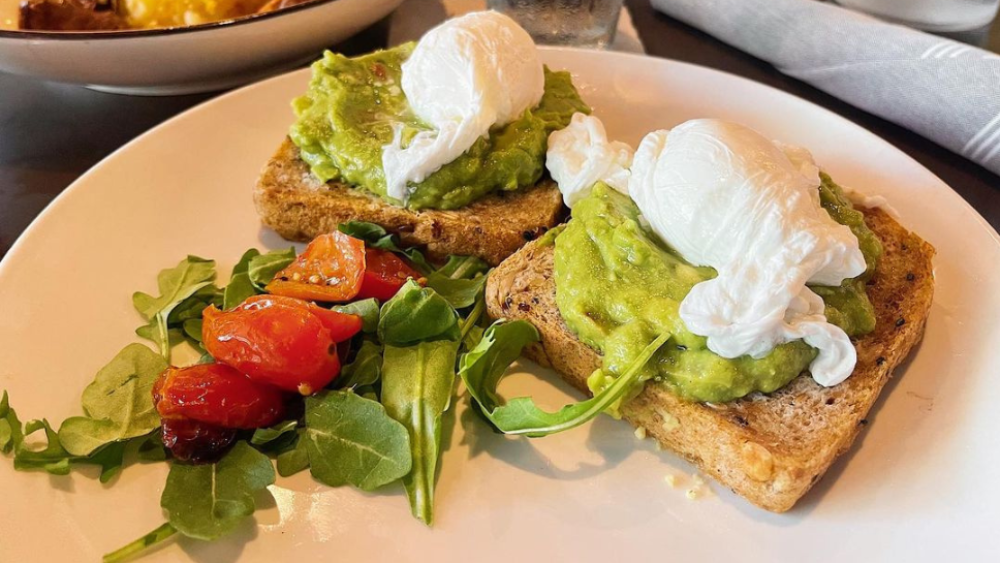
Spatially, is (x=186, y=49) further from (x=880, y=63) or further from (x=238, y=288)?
(x=880, y=63)

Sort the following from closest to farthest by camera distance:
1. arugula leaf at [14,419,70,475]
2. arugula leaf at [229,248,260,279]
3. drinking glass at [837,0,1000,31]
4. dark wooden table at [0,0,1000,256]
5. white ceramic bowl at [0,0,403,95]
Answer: arugula leaf at [14,419,70,475]
arugula leaf at [229,248,260,279]
white ceramic bowl at [0,0,403,95]
dark wooden table at [0,0,1000,256]
drinking glass at [837,0,1000,31]

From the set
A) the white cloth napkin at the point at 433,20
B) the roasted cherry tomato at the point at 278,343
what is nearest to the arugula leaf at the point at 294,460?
the roasted cherry tomato at the point at 278,343

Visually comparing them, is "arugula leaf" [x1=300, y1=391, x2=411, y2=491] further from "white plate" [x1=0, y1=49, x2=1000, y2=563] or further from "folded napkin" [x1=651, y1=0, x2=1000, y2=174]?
"folded napkin" [x1=651, y1=0, x2=1000, y2=174]

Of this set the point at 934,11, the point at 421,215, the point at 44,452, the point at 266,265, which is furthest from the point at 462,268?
the point at 934,11

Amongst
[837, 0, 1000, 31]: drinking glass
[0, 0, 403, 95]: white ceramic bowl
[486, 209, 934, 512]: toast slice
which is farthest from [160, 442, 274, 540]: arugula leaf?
[837, 0, 1000, 31]: drinking glass

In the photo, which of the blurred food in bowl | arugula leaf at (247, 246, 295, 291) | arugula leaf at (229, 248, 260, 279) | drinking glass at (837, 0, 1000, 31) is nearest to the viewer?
arugula leaf at (247, 246, 295, 291)

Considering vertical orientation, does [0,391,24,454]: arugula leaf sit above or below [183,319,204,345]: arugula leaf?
above
